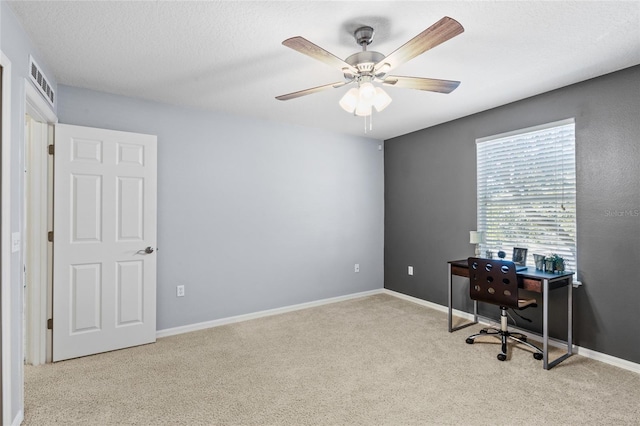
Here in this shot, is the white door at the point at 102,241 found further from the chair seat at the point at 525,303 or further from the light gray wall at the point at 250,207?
the chair seat at the point at 525,303

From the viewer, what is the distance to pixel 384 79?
224 cm

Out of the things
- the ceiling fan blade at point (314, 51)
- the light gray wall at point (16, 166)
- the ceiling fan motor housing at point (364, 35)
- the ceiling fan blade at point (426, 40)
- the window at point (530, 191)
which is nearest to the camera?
the ceiling fan blade at point (426, 40)

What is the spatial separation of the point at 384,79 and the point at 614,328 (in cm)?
277

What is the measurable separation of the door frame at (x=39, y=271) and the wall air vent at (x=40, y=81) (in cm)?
16

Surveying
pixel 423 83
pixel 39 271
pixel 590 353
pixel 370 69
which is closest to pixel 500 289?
pixel 590 353

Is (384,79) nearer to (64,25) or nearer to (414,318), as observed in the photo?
(64,25)

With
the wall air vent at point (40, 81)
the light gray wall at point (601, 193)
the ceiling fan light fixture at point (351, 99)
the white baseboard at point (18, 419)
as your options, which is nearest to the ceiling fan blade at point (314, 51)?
the ceiling fan light fixture at point (351, 99)

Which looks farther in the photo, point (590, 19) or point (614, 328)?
point (614, 328)

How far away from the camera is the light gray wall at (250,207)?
138 inches

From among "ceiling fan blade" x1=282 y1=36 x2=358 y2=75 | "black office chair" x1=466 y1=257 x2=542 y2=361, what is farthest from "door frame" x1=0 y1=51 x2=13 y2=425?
"black office chair" x1=466 y1=257 x2=542 y2=361

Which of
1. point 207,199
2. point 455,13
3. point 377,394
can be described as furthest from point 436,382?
point 207,199

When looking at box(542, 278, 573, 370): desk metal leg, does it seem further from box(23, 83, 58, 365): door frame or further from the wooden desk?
box(23, 83, 58, 365): door frame

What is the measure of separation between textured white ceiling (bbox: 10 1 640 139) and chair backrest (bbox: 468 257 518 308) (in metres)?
1.61

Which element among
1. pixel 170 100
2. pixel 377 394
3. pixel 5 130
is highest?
pixel 170 100
